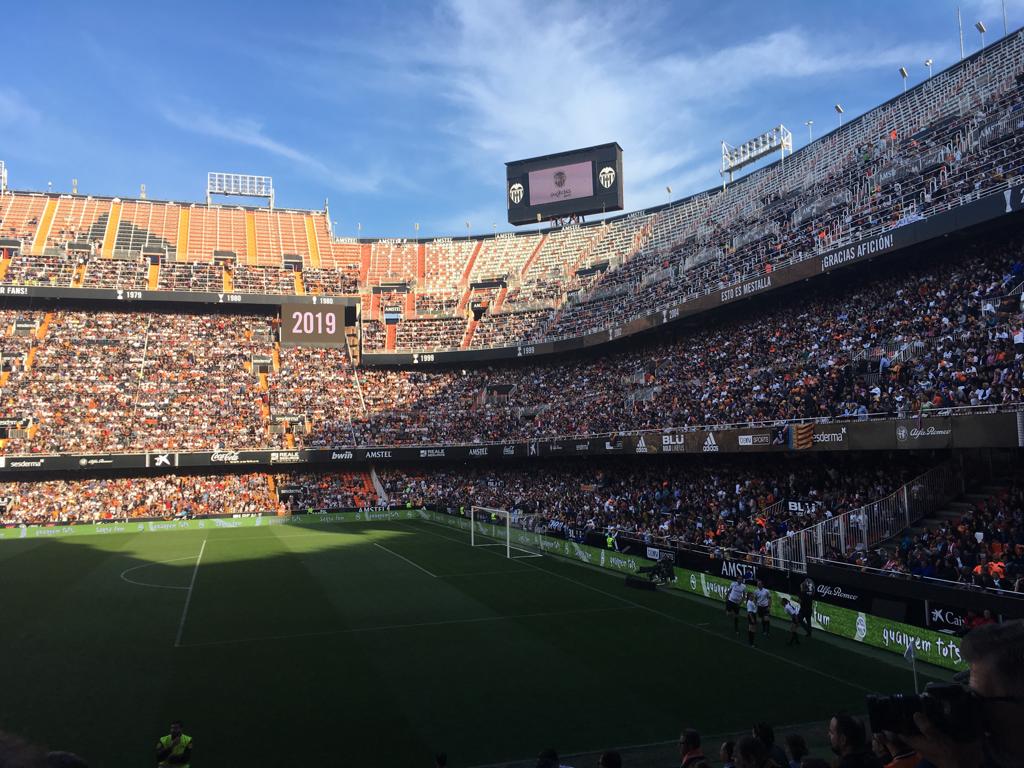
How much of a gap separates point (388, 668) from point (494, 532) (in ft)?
89.7

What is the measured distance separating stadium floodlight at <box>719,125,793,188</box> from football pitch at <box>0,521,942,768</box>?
4081 cm

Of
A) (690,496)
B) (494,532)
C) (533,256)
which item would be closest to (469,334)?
(533,256)

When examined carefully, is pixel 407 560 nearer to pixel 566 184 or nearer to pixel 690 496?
pixel 690 496

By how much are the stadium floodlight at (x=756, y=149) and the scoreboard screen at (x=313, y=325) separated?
36.1 m

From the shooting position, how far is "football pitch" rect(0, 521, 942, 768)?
1383 centimetres

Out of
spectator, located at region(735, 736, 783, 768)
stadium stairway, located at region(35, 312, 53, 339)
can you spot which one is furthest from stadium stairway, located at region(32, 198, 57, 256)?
spectator, located at region(735, 736, 783, 768)

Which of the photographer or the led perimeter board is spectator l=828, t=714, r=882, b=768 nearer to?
the photographer

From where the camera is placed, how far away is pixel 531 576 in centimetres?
3130

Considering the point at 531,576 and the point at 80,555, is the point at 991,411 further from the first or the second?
the point at 80,555

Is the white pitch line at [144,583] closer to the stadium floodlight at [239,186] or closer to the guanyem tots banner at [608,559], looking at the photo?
the guanyem tots banner at [608,559]

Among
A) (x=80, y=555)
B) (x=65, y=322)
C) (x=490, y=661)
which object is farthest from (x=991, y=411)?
(x=65, y=322)

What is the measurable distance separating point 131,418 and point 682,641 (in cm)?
5046

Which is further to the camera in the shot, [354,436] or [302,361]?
[302,361]

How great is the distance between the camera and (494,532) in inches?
1788
